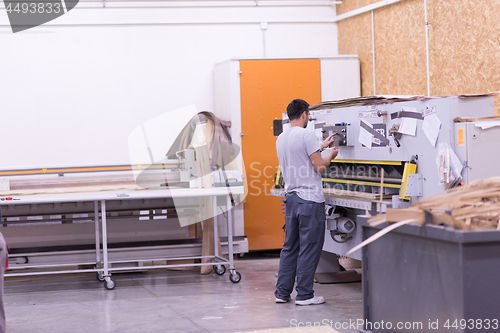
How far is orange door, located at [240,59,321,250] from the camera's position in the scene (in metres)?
5.58

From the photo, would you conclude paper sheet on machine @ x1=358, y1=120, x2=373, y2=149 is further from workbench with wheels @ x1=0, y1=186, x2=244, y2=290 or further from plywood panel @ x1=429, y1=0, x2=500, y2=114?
workbench with wheels @ x1=0, y1=186, x2=244, y2=290

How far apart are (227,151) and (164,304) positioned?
1.97 meters

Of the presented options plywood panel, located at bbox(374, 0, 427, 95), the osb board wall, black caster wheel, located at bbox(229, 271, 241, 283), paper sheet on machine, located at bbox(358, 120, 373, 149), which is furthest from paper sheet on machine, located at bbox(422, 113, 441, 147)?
black caster wheel, located at bbox(229, 271, 241, 283)

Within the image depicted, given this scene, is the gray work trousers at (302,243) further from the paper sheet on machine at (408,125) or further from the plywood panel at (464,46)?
the plywood panel at (464,46)

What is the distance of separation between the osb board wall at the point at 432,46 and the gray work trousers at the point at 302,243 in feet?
5.49

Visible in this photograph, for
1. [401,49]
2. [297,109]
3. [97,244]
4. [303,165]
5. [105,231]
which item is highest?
[401,49]

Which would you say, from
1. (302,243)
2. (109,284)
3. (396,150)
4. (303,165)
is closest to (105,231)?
(109,284)

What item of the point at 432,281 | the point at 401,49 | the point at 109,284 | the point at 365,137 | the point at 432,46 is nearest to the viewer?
the point at 432,281

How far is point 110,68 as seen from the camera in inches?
227

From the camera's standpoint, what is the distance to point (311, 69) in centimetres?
566

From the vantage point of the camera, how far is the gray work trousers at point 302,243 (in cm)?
353

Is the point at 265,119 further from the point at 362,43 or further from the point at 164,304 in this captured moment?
the point at 164,304

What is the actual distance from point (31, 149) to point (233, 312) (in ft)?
10.3

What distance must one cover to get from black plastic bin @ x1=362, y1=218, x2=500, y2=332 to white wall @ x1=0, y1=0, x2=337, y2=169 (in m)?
3.75
